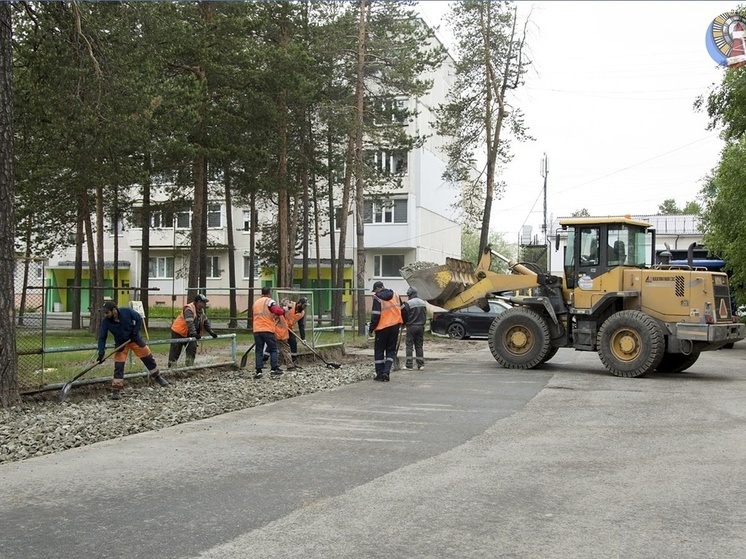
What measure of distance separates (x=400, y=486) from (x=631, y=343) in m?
10.4

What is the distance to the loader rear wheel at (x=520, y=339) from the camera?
17.7 meters

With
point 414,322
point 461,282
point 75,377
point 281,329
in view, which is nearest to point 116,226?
point 461,282

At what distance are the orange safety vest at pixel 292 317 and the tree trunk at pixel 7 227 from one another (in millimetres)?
6882

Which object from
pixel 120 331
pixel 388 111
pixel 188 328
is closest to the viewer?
pixel 120 331

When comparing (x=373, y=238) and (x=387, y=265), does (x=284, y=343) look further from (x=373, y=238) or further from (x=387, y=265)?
→ (x=387, y=265)

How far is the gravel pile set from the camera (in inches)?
357

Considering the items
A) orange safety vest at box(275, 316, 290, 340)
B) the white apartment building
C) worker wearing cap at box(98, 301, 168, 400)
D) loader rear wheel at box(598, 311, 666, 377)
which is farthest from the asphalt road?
the white apartment building

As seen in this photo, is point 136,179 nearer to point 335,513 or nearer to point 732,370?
point 732,370

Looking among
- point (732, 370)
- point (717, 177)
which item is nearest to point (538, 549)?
point (732, 370)

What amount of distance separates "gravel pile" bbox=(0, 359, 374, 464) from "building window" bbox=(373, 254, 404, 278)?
108 feet

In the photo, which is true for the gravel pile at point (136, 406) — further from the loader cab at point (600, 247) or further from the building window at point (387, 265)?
the building window at point (387, 265)

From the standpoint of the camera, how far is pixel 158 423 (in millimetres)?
10281

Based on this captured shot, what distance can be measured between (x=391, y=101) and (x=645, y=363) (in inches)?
659

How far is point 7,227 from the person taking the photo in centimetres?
1092
